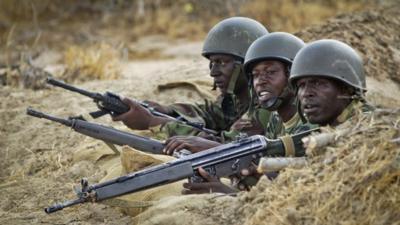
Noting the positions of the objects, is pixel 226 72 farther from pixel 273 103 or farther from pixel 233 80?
pixel 273 103

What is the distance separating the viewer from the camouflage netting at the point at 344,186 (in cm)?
494

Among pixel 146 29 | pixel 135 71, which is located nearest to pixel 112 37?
pixel 146 29

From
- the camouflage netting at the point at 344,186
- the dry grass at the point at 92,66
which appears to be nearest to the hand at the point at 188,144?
the camouflage netting at the point at 344,186

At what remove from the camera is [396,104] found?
9797 millimetres

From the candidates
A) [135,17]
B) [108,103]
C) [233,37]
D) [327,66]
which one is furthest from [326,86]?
[135,17]

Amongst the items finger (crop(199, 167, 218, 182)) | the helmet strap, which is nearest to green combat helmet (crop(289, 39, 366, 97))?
finger (crop(199, 167, 218, 182))

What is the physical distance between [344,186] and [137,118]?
3430mm

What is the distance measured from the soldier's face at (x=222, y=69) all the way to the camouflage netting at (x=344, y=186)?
8.47 feet

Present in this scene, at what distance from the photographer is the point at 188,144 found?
7.01 meters

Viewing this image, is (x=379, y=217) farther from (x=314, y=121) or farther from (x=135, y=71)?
(x=135, y=71)

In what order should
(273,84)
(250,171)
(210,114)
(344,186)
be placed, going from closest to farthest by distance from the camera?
(344,186), (250,171), (273,84), (210,114)

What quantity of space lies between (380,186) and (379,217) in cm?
15

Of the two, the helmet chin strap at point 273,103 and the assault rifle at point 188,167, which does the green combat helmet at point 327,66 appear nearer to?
the helmet chin strap at point 273,103

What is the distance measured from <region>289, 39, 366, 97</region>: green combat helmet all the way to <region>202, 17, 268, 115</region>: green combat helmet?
1528 mm
